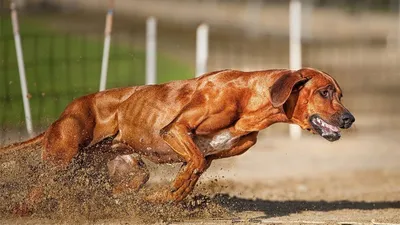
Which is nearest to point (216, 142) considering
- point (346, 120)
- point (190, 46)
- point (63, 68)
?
point (346, 120)

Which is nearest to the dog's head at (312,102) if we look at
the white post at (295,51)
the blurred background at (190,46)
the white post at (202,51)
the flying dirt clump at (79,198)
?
the flying dirt clump at (79,198)

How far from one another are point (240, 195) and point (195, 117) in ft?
7.81

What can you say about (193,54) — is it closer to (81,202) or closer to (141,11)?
(141,11)

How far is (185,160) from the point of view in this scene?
7.43 metres

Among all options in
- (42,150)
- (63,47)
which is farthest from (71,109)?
(63,47)

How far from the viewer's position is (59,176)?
7746 mm

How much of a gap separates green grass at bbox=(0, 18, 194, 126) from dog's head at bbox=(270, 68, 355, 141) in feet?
27.5

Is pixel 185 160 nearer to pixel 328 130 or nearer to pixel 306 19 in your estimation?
pixel 328 130

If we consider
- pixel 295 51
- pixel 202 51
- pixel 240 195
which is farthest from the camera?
pixel 295 51

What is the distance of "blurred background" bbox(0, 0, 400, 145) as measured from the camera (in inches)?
714

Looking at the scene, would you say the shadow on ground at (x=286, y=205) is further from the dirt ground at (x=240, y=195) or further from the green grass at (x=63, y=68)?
the green grass at (x=63, y=68)

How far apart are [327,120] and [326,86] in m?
0.27

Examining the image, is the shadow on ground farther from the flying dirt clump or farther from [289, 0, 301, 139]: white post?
[289, 0, 301, 139]: white post

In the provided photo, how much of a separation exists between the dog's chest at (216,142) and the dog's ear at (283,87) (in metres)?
0.49
